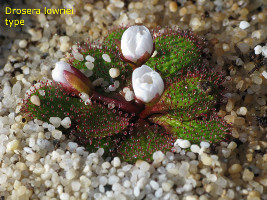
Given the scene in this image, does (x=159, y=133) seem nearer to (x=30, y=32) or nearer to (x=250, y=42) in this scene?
(x=250, y=42)

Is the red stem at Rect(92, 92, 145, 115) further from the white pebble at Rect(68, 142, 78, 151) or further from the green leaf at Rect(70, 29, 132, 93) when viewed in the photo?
the white pebble at Rect(68, 142, 78, 151)

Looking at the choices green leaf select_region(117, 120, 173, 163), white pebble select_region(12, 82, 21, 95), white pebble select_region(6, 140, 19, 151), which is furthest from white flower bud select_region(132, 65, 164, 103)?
white pebble select_region(12, 82, 21, 95)

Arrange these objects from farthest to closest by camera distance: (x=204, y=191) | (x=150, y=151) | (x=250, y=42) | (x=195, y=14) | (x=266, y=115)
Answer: (x=195, y=14) → (x=250, y=42) → (x=266, y=115) → (x=150, y=151) → (x=204, y=191)

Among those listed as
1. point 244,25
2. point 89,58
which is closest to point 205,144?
point 89,58

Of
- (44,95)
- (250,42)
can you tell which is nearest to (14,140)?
(44,95)

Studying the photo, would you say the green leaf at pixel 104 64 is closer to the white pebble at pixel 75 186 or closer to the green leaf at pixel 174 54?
the green leaf at pixel 174 54

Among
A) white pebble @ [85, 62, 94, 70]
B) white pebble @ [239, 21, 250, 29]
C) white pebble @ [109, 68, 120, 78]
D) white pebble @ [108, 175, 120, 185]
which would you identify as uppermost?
white pebble @ [239, 21, 250, 29]

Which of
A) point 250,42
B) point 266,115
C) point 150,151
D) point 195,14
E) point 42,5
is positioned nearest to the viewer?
point 150,151
